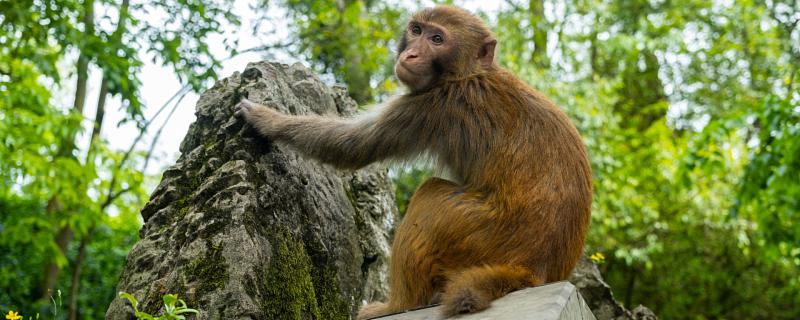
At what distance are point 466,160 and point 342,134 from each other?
84cm

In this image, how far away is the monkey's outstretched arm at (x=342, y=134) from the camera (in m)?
5.32

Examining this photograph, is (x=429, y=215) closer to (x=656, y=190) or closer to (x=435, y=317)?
(x=435, y=317)

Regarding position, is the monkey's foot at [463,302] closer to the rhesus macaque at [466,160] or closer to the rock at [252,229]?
the rhesus macaque at [466,160]

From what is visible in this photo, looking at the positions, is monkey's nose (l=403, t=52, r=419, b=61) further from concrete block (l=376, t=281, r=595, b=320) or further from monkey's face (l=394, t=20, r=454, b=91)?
concrete block (l=376, t=281, r=595, b=320)

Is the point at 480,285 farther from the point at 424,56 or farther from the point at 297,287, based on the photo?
the point at 424,56

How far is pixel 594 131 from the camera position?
15359 millimetres

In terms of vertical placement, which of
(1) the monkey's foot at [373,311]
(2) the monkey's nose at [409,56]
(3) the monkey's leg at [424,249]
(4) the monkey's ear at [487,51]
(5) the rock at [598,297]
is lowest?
(5) the rock at [598,297]

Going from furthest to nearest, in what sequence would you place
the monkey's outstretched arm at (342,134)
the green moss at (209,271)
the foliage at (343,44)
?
the foliage at (343,44)
the monkey's outstretched arm at (342,134)
the green moss at (209,271)

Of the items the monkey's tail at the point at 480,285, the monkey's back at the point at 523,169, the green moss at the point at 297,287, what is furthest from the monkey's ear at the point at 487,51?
the green moss at the point at 297,287

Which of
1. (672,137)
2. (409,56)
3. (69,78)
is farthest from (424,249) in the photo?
(672,137)

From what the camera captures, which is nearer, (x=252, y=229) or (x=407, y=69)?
(x=252, y=229)

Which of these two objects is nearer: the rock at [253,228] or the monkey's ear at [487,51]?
the rock at [253,228]

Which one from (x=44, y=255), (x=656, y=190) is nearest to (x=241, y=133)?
(x=44, y=255)

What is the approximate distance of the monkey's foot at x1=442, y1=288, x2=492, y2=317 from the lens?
4.13 meters
